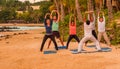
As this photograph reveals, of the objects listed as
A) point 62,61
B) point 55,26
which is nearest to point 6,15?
point 55,26

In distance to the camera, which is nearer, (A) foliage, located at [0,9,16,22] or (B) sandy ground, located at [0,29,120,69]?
(B) sandy ground, located at [0,29,120,69]

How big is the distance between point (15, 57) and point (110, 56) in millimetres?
4102

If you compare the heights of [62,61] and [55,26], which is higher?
[55,26]

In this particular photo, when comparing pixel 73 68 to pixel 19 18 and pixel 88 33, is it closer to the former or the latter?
pixel 88 33

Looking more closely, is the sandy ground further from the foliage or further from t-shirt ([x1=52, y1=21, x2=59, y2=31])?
the foliage

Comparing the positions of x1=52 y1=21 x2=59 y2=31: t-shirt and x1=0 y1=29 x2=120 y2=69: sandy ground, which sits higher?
x1=52 y1=21 x2=59 y2=31: t-shirt

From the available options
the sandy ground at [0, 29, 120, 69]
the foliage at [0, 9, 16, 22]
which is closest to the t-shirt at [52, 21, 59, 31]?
the sandy ground at [0, 29, 120, 69]

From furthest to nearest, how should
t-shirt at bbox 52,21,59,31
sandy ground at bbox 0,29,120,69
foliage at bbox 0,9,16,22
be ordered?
foliage at bbox 0,9,16,22
t-shirt at bbox 52,21,59,31
sandy ground at bbox 0,29,120,69

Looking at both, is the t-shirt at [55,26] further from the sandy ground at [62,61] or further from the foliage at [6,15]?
the foliage at [6,15]

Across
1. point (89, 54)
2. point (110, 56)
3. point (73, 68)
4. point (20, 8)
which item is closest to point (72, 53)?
point (89, 54)

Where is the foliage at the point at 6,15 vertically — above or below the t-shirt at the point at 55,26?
below

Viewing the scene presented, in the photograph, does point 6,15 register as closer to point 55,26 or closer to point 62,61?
point 55,26

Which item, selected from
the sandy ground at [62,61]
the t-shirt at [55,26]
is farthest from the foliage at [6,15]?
the sandy ground at [62,61]

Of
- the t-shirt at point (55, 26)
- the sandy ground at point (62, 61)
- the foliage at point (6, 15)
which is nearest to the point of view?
the sandy ground at point (62, 61)
